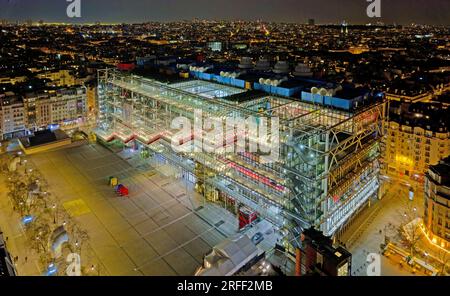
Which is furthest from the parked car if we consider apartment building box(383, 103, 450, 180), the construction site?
apartment building box(383, 103, 450, 180)

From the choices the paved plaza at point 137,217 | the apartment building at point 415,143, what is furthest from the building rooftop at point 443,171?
the paved plaza at point 137,217

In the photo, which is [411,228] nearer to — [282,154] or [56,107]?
[282,154]

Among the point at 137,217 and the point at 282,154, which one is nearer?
the point at 282,154

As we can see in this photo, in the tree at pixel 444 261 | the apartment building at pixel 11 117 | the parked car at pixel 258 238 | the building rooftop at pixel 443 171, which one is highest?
the apartment building at pixel 11 117

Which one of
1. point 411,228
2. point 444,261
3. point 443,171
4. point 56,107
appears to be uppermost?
point 56,107

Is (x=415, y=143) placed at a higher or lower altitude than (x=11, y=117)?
lower

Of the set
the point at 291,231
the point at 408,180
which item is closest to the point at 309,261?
the point at 291,231

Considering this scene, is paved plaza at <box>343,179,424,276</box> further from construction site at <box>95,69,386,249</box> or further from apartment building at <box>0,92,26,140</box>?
apartment building at <box>0,92,26,140</box>

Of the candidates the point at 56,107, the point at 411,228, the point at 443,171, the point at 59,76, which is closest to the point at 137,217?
the point at 411,228

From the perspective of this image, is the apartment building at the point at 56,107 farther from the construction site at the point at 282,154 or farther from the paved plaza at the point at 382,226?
the paved plaza at the point at 382,226
